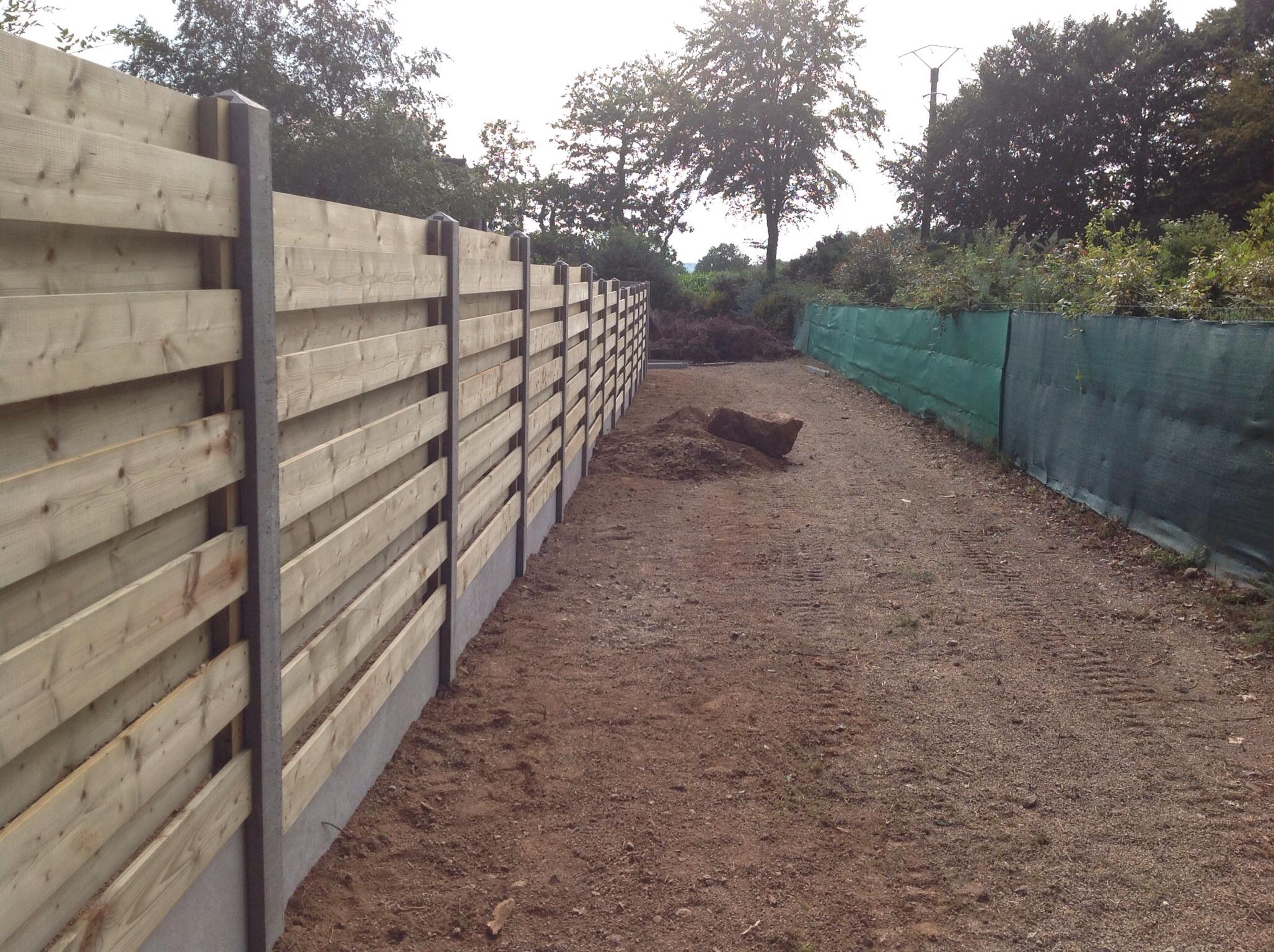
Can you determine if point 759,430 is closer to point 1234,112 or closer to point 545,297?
point 545,297

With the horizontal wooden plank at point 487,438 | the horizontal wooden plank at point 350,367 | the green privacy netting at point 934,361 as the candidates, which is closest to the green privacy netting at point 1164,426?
the green privacy netting at point 934,361

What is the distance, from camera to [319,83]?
39.6 metres

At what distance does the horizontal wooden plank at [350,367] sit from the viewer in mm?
2642

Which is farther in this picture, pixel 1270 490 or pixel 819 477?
pixel 819 477

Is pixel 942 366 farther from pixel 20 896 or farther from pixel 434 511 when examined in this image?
pixel 20 896

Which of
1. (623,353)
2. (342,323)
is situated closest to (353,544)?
(342,323)

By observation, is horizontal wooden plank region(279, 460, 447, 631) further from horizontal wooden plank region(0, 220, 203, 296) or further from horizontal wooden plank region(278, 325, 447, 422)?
horizontal wooden plank region(0, 220, 203, 296)

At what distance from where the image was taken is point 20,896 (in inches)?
63.5

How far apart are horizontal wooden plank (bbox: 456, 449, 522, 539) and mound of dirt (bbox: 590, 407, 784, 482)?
4086 mm

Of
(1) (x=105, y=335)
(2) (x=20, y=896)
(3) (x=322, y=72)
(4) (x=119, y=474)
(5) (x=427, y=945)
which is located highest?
(3) (x=322, y=72)

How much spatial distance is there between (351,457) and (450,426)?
120 cm

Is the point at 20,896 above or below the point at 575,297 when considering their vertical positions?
below

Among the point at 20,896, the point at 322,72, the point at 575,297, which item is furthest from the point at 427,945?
the point at 322,72

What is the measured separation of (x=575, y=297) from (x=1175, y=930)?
647 cm
